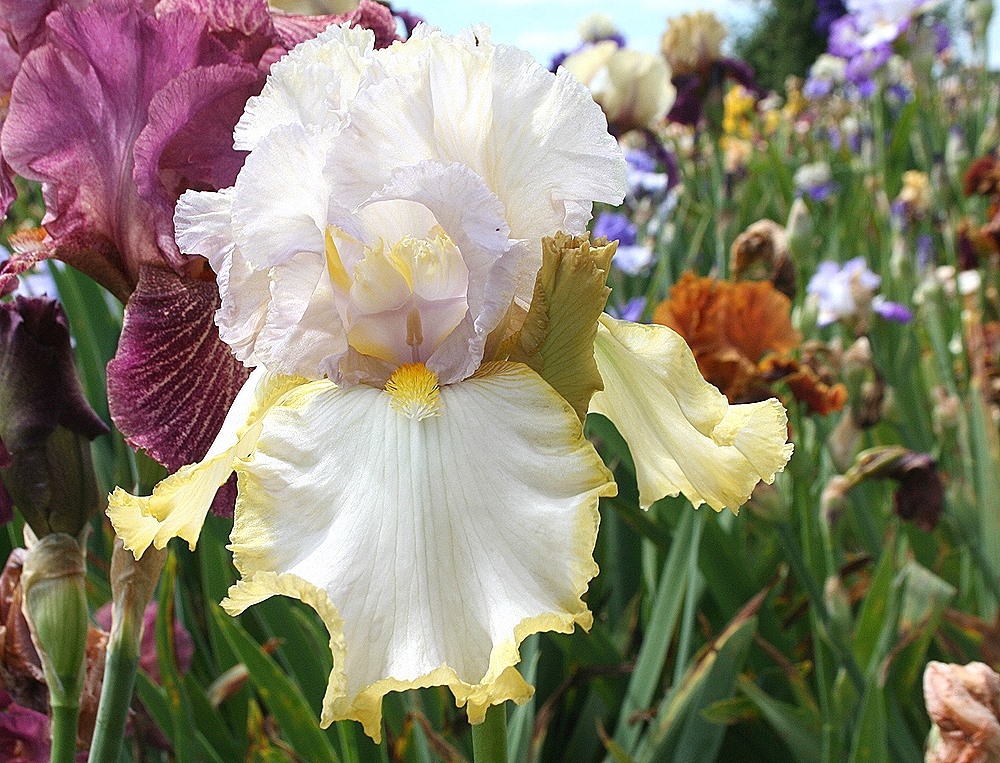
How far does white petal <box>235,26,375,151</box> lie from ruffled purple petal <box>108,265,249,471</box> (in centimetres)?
15

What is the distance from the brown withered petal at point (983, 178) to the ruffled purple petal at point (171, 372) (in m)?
2.55

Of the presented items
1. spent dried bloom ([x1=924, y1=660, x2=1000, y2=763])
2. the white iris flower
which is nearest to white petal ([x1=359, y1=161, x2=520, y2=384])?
the white iris flower

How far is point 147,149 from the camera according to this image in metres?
0.62

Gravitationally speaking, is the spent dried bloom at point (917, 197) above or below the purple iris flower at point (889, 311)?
below

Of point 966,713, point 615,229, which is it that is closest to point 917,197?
point 615,229

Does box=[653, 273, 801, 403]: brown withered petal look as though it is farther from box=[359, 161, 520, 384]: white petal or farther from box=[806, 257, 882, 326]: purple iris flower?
box=[359, 161, 520, 384]: white petal

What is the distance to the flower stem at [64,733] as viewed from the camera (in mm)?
665

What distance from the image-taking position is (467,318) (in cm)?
55

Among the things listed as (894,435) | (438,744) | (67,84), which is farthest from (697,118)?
(67,84)

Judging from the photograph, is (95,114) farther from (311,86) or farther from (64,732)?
(64,732)

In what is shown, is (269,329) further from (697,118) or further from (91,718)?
(697,118)

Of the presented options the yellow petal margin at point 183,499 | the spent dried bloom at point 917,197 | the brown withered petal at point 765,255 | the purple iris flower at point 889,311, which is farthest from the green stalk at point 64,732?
the spent dried bloom at point 917,197

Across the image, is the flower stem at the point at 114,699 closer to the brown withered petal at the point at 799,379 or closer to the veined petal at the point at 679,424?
the veined petal at the point at 679,424

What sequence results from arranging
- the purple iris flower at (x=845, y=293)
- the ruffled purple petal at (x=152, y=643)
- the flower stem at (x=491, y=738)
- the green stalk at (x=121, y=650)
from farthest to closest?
1. the purple iris flower at (x=845, y=293)
2. the ruffled purple petal at (x=152, y=643)
3. the green stalk at (x=121, y=650)
4. the flower stem at (x=491, y=738)
